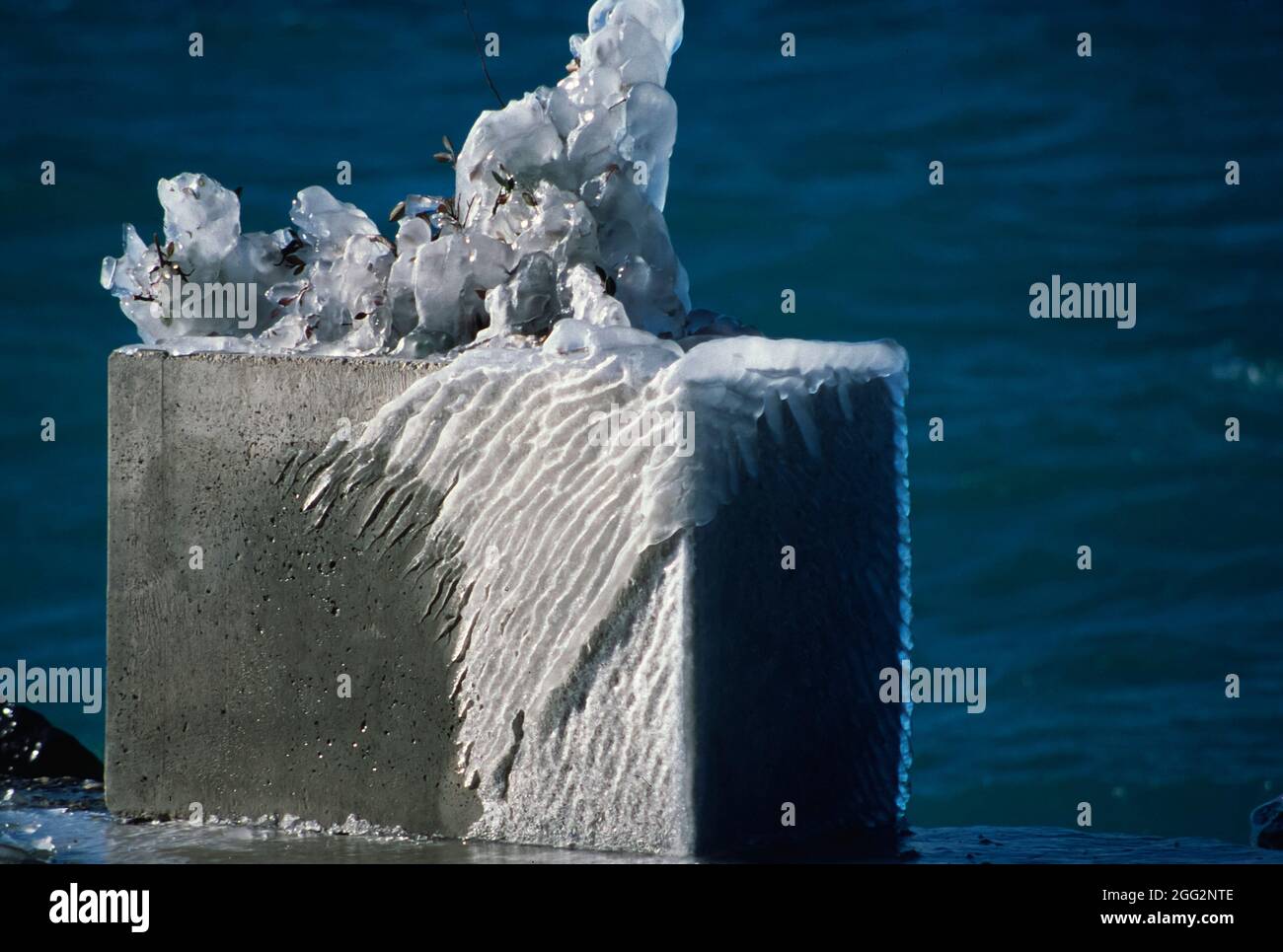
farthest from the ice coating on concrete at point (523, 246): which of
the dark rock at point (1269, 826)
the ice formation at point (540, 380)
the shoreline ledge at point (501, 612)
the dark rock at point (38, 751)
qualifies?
the dark rock at point (1269, 826)

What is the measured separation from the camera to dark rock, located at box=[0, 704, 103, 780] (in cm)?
328

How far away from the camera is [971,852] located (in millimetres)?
2512

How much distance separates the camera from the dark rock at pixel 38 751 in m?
3.28

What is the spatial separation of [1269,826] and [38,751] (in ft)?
7.36

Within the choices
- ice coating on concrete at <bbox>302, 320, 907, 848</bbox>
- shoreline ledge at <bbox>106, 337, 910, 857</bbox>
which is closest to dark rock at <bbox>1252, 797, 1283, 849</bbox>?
shoreline ledge at <bbox>106, 337, 910, 857</bbox>

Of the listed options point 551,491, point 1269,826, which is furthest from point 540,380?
point 1269,826

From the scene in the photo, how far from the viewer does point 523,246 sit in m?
2.62

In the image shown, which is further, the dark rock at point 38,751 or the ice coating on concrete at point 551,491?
the dark rock at point 38,751

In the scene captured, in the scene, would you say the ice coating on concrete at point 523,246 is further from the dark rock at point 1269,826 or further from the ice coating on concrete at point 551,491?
the dark rock at point 1269,826

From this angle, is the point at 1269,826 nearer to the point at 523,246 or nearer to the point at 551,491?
the point at 551,491

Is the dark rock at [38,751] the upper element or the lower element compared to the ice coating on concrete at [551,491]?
lower

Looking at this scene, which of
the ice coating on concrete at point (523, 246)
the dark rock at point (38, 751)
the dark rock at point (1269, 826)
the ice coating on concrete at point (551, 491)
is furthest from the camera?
the dark rock at point (38, 751)

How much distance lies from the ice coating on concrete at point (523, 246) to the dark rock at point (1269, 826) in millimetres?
1289

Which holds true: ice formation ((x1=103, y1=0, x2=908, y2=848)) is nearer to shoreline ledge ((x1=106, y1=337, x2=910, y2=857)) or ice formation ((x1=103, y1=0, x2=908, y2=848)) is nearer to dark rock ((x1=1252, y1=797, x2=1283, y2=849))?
shoreline ledge ((x1=106, y1=337, x2=910, y2=857))
